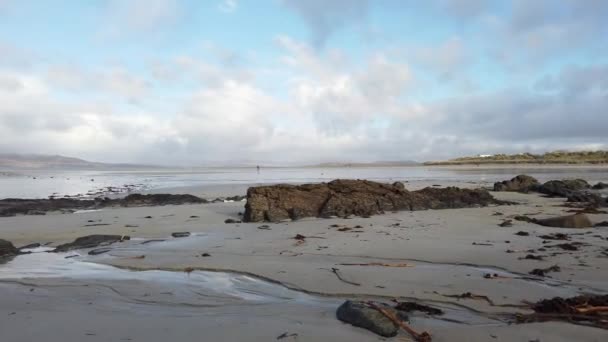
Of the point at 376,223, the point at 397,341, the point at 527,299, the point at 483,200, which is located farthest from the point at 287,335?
the point at 483,200

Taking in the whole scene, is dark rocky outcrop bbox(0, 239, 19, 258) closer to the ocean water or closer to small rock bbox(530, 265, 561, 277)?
small rock bbox(530, 265, 561, 277)

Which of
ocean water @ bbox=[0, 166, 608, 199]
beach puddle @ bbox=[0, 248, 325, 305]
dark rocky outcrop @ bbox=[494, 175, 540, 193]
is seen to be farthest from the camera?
ocean water @ bbox=[0, 166, 608, 199]

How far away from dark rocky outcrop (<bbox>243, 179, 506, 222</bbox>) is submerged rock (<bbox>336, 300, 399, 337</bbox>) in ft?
23.6

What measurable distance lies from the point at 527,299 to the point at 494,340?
1205mm

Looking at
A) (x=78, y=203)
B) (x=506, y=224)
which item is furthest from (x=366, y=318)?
(x=78, y=203)

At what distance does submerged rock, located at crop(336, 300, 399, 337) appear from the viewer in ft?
11.7

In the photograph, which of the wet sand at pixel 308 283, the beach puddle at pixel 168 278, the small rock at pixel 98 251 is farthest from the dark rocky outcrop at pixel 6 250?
the small rock at pixel 98 251

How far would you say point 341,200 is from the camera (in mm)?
11992

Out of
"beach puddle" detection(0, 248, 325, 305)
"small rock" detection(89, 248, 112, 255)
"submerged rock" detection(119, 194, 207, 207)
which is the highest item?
"submerged rock" detection(119, 194, 207, 207)

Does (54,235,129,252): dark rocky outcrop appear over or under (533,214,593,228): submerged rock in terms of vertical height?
under

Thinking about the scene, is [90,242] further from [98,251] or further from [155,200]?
[155,200]

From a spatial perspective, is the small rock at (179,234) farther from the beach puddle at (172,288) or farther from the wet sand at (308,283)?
the beach puddle at (172,288)

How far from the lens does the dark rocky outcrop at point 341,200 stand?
11.3 meters

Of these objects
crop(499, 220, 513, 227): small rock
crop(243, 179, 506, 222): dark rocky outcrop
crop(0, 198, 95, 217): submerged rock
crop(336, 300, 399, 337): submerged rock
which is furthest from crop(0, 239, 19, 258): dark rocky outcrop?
crop(499, 220, 513, 227): small rock
